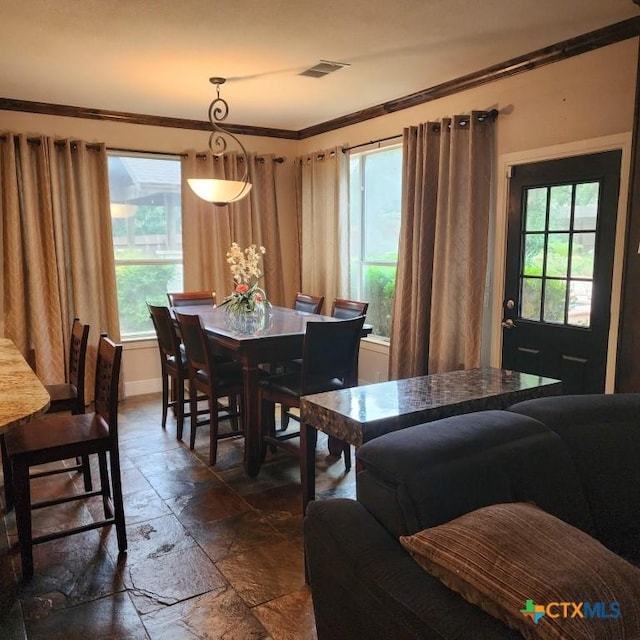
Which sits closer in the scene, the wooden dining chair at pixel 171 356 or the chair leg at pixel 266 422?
the chair leg at pixel 266 422

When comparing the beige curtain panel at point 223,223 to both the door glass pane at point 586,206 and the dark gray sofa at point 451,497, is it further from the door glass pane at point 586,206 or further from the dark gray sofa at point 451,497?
the dark gray sofa at point 451,497

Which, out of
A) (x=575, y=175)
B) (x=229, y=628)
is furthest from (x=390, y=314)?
(x=229, y=628)

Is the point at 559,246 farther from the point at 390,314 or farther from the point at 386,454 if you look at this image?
the point at 386,454

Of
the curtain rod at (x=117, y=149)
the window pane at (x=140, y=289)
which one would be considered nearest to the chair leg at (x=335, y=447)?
the window pane at (x=140, y=289)

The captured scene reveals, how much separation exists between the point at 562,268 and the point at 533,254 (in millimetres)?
240

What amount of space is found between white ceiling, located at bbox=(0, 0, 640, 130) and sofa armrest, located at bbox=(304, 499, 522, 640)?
96.4 inches

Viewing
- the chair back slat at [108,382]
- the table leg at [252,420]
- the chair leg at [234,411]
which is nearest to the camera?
the chair back slat at [108,382]

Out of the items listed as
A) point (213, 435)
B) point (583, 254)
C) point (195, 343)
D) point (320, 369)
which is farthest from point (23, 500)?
point (583, 254)

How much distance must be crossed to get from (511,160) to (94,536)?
3.36 metres

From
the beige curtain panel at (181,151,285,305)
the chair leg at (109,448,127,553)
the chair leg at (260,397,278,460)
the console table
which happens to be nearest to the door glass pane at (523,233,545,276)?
the console table

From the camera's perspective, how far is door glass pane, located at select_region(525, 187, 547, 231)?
3.53 m

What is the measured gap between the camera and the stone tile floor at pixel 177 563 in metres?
2.04

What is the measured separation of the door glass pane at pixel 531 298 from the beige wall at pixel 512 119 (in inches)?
34.1

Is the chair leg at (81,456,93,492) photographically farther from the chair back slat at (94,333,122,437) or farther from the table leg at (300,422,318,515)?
the table leg at (300,422,318,515)
